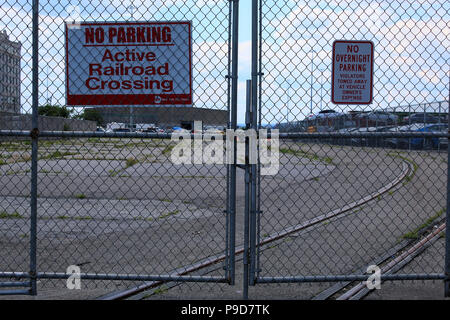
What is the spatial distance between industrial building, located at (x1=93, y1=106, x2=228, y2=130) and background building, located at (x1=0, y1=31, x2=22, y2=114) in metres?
0.97

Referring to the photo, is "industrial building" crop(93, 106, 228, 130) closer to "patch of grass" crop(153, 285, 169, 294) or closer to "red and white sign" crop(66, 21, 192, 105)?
"red and white sign" crop(66, 21, 192, 105)

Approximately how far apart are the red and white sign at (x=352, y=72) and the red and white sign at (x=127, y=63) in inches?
56.5

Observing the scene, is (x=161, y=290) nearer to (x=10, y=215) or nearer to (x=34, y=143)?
(x=34, y=143)

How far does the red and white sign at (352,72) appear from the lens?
203 inches

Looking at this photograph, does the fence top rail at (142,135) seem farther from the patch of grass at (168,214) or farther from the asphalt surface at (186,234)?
the patch of grass at (168,214)

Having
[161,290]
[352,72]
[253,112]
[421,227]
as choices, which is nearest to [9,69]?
[253,112]

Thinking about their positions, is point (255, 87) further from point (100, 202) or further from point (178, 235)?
point (100, 202)

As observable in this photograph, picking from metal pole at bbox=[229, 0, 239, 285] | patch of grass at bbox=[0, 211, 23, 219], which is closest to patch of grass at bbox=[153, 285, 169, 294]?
metal pole at bbox=[229, 0, 239, 285]

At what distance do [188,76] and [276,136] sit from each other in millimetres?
1015

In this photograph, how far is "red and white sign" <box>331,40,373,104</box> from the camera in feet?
16.9

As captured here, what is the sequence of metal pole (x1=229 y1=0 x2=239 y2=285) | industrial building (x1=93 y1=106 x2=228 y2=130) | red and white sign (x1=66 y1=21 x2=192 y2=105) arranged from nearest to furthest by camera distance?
metal pole (x1=229 y1=0 x2=239 y2=285)
red and white sign (x1=66 y1=21 x2=192 y2=105)
industrial building (x1=93 y1=106 x2=228 y2=130)
